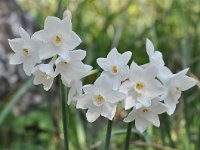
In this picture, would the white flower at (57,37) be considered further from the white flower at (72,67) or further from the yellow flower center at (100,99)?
the yellow flower center at (100,99)

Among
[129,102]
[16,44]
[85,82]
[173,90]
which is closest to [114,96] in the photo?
[129,102]

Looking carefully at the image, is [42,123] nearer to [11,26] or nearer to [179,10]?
[11,26]

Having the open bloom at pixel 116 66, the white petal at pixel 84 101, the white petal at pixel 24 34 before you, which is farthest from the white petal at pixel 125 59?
the white petal at pixel 24 34

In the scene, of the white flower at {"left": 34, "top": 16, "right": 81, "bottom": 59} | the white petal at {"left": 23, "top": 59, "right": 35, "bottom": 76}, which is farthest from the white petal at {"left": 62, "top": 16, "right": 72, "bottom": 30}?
the white petal at {"left": 23, "top": 59, "right": 35, "bottom": 76}

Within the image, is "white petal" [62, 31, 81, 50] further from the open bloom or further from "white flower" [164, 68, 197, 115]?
"white flower" [164, 68, 197, 115]

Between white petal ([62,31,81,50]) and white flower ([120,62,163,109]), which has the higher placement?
white petal ([62,31,81,50])

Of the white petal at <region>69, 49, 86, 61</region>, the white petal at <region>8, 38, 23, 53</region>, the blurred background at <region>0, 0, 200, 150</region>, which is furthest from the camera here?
the blurred background at <region>0, 0, 200, 150</region>

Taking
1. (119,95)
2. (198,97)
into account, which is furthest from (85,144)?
(119,95)
